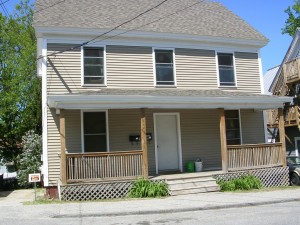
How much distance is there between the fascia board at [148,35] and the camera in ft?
48.2

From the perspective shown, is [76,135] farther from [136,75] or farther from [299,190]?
[299,190]

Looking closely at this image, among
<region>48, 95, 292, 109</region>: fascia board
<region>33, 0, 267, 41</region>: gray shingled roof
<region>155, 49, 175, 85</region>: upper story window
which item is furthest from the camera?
<region>155, 49, 175, 85</region>: upper story window

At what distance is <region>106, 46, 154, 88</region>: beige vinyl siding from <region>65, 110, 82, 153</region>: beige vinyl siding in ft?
6.10

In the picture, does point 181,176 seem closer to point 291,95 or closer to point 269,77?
point 291,95

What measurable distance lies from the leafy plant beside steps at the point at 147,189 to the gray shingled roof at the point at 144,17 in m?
6.41

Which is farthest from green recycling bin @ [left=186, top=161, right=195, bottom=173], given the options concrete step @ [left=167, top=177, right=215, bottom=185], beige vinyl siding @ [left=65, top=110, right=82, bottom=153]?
beige vinyl siding @ [left=65, top=110, right=82, bottom=153]

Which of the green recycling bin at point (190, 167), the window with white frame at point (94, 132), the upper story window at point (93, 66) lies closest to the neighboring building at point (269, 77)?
the green recycling bin at point (190, 167)

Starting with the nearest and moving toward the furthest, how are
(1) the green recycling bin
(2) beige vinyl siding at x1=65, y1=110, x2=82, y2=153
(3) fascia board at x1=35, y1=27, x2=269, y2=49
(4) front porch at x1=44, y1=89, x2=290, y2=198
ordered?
1. (4) front porch at x1=44, y1=89, x2=290, y2=198
2. (2) beige vinyl siding at x1=65, y1=110, x2=82, y2=153
3. (3) fascia board at x1=35, y1=27, x2=269, y2=49
4. (1) the green recycling bin

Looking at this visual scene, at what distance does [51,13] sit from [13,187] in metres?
11.2

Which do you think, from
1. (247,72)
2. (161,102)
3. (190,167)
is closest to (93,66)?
(161,102)

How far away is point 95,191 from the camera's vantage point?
41.9ft

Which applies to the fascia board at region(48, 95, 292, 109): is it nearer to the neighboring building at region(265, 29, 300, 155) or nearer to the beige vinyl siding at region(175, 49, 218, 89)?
the beige vinyl siding at region(175, 49, 218, 89)

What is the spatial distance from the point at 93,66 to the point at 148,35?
8.66 ft

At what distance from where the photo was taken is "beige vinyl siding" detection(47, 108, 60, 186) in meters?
14.0
